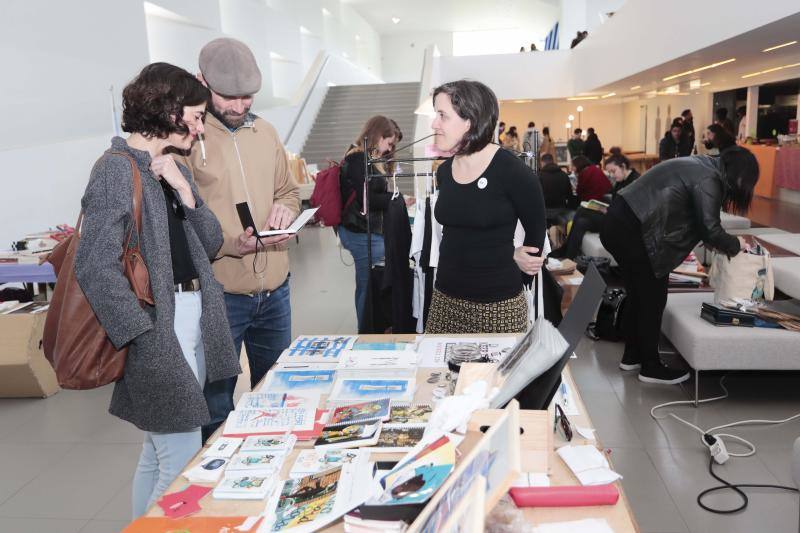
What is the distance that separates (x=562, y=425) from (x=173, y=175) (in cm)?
123

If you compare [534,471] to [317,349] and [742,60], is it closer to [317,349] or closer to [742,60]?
[317,349]

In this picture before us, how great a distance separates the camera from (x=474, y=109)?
2.24 metres

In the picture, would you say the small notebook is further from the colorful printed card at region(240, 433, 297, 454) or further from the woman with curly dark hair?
the woman with curly dark hair

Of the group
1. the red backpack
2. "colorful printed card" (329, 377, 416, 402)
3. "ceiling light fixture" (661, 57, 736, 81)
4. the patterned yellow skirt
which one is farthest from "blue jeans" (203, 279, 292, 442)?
"ceiling light fixture" (661, 57, 736, 81)

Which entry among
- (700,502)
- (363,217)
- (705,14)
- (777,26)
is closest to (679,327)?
(700,502)

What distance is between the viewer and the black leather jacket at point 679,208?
3.52 metres

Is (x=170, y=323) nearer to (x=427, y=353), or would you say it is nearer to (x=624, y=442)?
(x=427, y=353)

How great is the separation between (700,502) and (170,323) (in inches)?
85.0

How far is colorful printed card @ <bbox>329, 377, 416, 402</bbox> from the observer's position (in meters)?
1.91

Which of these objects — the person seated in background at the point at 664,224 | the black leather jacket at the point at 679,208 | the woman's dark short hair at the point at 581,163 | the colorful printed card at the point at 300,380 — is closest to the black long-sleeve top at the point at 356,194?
the person seated in background at the point at 664,224

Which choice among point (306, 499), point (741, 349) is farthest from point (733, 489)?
point (306, 499)

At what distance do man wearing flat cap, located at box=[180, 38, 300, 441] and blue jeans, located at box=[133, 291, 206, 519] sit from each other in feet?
1.31

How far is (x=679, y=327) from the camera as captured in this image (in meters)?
3.78

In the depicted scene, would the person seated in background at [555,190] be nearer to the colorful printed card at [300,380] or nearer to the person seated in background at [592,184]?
the person seated in background at [592,184]
